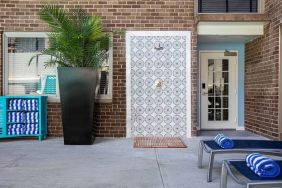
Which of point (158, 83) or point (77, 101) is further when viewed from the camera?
point (158, 83)

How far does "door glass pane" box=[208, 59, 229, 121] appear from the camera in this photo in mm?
10234

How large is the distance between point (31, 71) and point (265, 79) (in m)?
5.41

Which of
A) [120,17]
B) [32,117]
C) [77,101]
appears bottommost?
[32,117]

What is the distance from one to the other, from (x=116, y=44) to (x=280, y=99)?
3798 mm

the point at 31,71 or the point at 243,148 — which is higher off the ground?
the point at 31,71

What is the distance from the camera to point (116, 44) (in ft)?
28.9

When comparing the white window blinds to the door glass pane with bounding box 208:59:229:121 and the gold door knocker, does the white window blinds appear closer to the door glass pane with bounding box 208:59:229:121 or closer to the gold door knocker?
the gold door knocker

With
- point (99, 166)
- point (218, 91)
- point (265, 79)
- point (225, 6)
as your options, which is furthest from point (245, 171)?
point (218, 91)

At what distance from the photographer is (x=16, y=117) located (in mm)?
8344

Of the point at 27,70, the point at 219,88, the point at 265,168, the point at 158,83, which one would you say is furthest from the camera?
the point at 219,88

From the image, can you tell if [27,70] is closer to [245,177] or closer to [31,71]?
[31,71]

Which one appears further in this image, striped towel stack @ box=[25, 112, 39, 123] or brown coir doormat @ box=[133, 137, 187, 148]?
striped towel stack @ box=[25, 112, 39, 123]

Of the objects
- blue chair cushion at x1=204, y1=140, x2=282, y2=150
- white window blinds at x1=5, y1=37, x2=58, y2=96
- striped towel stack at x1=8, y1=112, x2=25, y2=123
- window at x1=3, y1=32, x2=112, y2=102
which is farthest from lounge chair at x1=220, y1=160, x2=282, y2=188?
white window blinds at x1=5, y1=37, x2=58, y2=96

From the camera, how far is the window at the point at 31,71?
29.1ft
